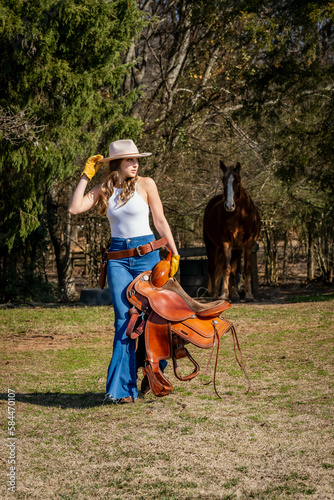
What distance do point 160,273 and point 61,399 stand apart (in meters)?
1.44

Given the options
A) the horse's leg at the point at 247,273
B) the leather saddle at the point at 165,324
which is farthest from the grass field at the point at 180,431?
the horse's leg at the point at 247,273

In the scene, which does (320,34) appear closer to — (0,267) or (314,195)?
(314,195)

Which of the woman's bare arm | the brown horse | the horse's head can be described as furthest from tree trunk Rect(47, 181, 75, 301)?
the woman's bare arm

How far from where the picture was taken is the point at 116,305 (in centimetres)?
489

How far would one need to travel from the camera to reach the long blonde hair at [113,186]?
502cm

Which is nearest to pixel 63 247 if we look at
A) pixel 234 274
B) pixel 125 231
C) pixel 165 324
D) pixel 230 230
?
pixel 234 274

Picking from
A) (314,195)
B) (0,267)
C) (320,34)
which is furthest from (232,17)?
(0,267)

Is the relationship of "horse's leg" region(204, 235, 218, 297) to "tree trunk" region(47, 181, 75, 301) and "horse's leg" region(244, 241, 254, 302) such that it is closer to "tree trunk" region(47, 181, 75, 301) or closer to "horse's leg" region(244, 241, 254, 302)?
"horse's leg" region(244, 241, 254, 302)

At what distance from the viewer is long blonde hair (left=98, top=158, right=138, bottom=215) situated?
5.02 m

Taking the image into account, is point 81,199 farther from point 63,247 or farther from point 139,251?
point 63,247

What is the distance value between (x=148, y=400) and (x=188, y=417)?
27.1 inches

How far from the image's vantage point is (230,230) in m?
12.9

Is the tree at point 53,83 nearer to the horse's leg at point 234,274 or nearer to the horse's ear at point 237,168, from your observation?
the horse's ear at point 237,168

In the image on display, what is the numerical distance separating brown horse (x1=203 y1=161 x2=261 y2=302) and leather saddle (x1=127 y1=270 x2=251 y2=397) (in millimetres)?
7501
